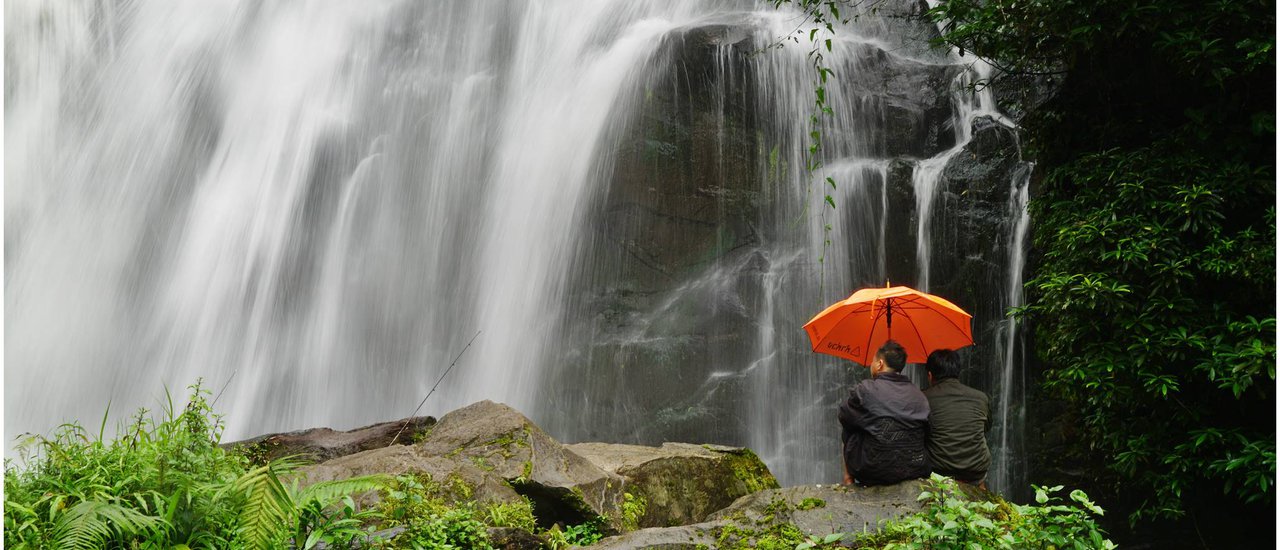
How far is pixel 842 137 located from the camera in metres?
14.2

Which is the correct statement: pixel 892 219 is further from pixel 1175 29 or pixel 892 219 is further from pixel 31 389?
pixel 31 389

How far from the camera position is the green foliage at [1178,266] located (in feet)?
21.4

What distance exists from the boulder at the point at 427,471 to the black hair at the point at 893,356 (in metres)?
2.58

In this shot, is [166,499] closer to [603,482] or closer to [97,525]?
[97,525]

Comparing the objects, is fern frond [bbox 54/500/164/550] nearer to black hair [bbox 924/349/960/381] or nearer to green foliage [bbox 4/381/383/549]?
green foliage [bbox 4/381/383/549]

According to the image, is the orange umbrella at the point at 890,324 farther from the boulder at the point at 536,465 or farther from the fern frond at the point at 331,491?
the fern frond at the point at 331,491

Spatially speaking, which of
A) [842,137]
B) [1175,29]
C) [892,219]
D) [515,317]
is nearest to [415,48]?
[515,317]

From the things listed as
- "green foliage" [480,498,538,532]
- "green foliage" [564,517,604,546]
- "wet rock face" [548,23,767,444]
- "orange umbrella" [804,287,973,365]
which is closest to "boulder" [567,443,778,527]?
"green foliage" [564,517,604,546]

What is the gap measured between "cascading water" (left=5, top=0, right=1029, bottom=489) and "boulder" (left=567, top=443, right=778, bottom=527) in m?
5.07

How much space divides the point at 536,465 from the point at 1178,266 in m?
4.99

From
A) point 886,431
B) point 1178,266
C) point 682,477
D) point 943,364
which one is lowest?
point 682,477

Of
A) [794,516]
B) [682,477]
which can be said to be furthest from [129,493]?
[682,477]

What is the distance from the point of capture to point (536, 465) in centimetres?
631

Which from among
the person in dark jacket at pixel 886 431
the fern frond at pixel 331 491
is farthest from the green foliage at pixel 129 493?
the person in dark jacket at pixel 886 431
